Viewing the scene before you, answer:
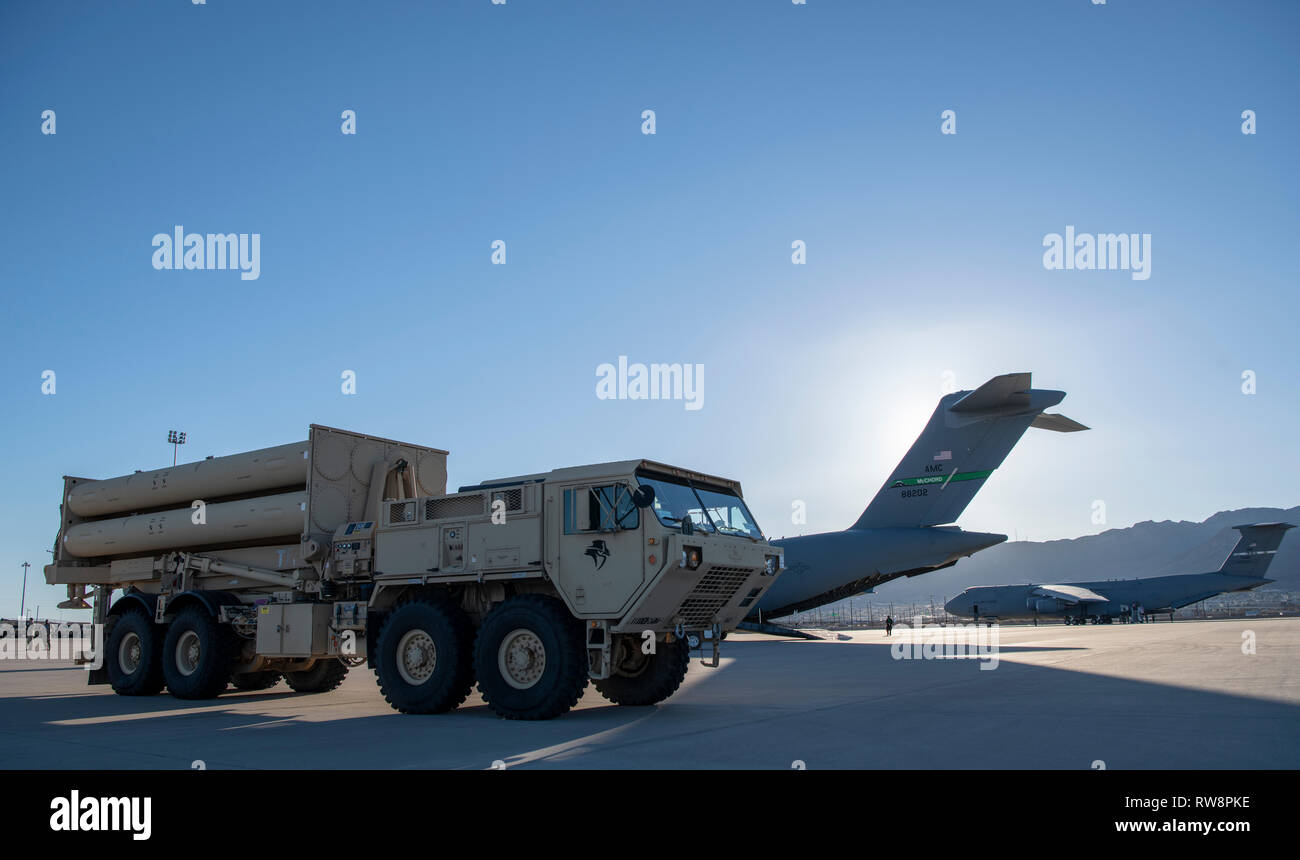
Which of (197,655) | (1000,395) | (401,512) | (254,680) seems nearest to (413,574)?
(401,512)

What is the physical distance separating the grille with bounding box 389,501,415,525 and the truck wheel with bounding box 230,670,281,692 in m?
5.67

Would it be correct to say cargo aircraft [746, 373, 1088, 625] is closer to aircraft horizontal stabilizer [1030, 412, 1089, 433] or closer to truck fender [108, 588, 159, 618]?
aircraft horizontal stabilizer [1030, 412, 1089, 433]

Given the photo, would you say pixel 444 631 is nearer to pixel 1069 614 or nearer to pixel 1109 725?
pixel 1109 725

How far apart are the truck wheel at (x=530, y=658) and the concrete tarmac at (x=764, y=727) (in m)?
0.36

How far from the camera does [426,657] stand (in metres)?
12.1

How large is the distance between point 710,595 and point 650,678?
2.04 meters

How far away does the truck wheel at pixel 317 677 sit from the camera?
54.7ft

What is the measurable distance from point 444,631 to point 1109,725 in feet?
26.6

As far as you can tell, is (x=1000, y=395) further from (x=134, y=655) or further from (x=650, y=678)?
(x=134, y=655)

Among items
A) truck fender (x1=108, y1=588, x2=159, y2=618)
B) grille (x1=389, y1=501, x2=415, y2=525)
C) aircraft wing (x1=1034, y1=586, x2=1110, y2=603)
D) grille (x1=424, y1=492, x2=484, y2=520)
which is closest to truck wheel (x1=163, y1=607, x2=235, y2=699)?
truck fender (x1=108, y1=588, x2=159, y2=618)

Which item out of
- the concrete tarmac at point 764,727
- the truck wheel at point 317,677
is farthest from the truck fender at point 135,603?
the truck wheel at point 317,677

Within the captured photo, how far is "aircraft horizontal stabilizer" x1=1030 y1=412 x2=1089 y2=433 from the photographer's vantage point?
27.0 m

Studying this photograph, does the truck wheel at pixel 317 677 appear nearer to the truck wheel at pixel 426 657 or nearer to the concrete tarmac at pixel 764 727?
the concrete tarmac at pixel 764 727
